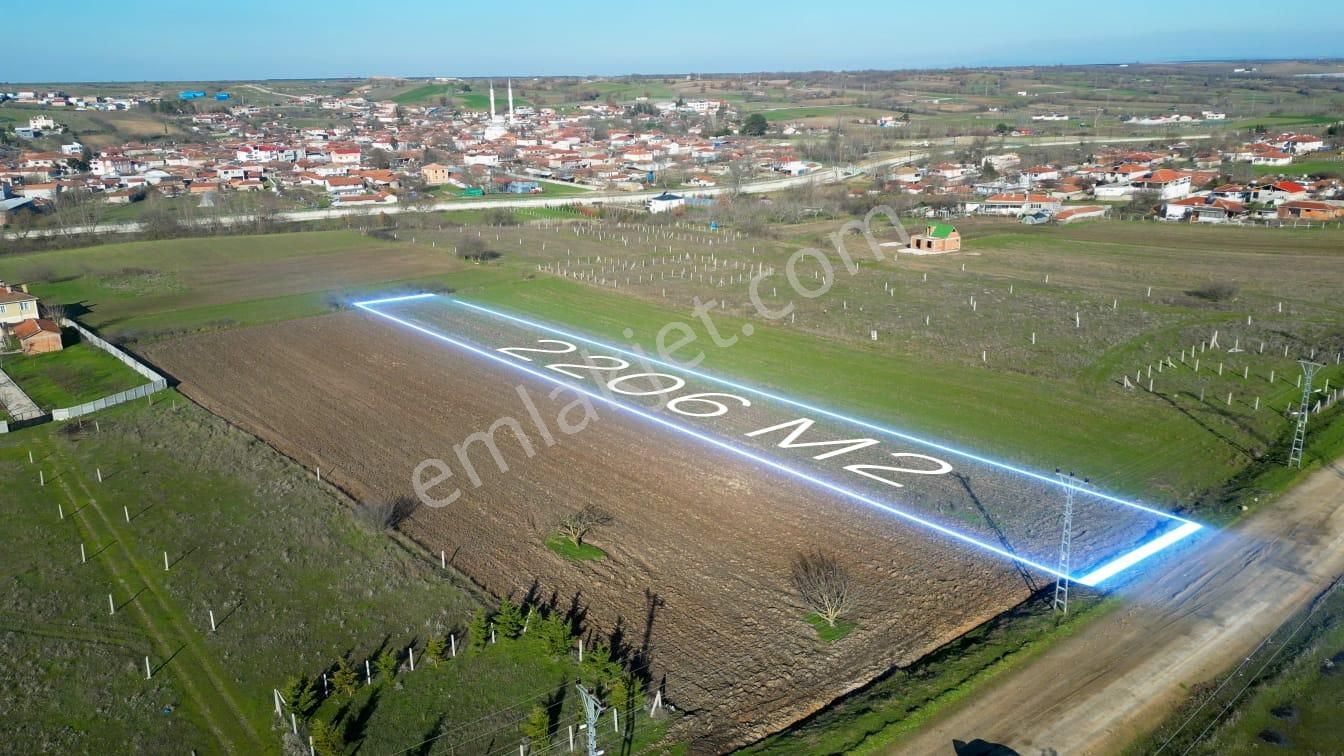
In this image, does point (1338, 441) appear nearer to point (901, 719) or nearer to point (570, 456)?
point (901, 719)

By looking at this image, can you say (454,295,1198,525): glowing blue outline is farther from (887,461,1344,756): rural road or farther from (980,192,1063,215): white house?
(980,192,1063,215): white house

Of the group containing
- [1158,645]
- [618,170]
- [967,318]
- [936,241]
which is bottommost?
[1158,645]

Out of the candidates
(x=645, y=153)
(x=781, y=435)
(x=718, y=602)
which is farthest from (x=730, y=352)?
(x=645, y=153)

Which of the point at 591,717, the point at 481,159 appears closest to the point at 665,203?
the point at 481,159

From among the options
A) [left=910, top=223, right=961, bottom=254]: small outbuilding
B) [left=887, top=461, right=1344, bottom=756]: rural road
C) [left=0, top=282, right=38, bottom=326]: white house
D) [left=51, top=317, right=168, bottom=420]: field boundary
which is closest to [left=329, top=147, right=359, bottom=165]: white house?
[left=0, top=282, right=38, bottom=326]: white house

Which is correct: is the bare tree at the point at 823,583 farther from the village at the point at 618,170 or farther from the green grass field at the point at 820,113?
the green grass field at the point at 820,113

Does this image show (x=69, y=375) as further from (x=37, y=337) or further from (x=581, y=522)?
(x=581, y=522)

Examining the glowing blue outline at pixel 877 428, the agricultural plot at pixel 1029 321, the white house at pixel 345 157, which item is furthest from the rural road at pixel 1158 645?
the white house at pixel 345 157
